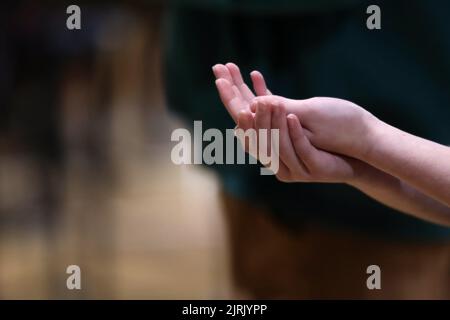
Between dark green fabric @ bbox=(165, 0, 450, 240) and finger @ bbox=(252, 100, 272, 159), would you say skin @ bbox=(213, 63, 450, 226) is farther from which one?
dark green fabric @ bbox=(165, 0, 450, 240)

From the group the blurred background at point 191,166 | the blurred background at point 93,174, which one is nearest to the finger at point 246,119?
the blurred background at point 191,166

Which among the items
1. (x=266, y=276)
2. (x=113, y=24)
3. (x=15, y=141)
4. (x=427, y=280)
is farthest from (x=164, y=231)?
(x=427, y=280)

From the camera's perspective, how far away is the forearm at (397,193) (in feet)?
1.63

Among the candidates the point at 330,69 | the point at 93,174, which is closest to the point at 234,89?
the point at 330,69

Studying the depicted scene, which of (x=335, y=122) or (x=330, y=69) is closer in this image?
(x=335, y=122)

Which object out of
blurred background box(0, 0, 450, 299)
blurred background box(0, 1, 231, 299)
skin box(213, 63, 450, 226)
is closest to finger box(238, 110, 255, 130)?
skin box(213, 63, 450, 226)

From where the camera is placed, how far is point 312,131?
0.47 metres

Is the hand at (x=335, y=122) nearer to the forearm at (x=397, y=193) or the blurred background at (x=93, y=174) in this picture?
the forearm at (x=397, y=193)

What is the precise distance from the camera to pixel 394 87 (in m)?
0.71

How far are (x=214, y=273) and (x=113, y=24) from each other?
0.50 metres

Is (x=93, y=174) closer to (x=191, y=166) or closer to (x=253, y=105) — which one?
(x=191, y=166)

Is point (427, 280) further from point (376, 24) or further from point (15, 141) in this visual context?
point (15, 141)

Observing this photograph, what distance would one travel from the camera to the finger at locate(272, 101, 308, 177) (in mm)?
437

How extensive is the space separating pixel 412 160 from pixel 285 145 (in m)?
0.08
